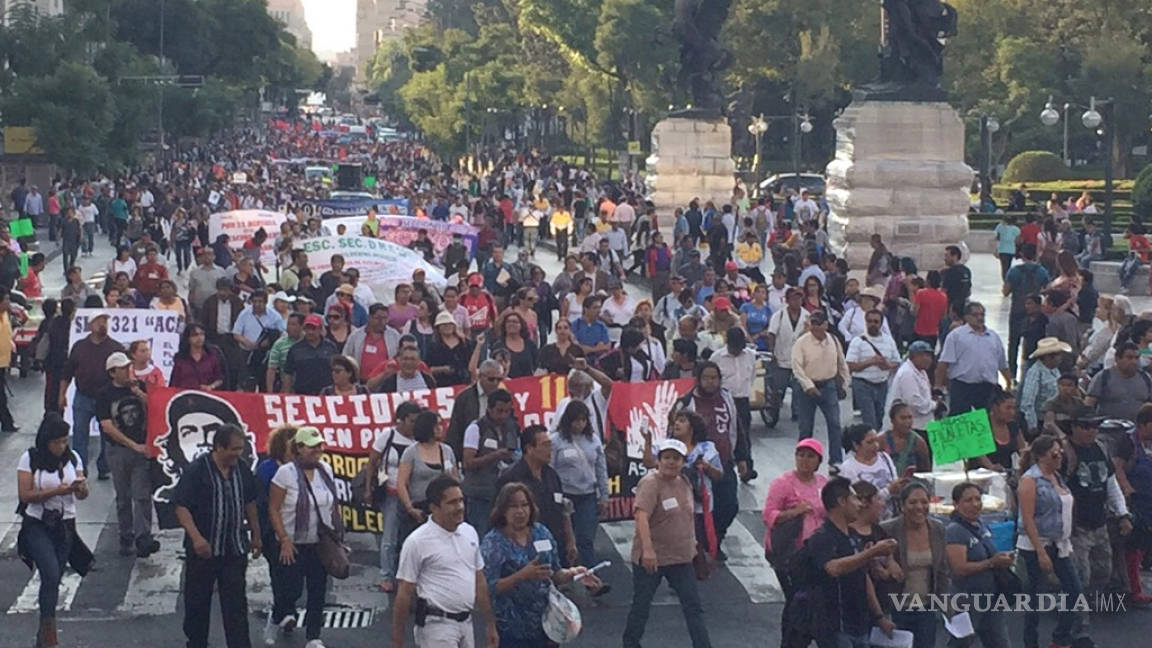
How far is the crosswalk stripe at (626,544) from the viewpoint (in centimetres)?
1377

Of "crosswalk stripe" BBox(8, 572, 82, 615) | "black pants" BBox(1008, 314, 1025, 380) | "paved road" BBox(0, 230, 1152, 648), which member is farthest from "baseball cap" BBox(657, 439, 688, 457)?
"black pants" BBox(1008, 314, 1025, 380)

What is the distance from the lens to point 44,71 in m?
54.1

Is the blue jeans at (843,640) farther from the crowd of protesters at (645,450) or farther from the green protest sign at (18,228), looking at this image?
the green protest sign at (18,228)

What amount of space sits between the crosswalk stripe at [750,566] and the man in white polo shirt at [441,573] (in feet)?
13.7

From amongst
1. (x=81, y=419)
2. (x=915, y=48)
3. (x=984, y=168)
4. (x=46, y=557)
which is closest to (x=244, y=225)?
(x=915, y=48)

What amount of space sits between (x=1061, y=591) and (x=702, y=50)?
3083 cm

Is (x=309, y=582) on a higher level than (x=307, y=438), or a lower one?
lower

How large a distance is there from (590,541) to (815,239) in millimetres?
19024

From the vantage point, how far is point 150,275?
23.3 metres

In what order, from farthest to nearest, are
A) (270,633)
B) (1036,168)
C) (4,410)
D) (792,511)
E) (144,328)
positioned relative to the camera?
(1036,168) → (4,410) → (144,328) → (270,633) → (792,511)

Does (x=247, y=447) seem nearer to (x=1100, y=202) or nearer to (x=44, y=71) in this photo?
(x=44, y=71)

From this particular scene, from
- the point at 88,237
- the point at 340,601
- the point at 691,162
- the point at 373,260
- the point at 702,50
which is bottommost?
the point at 340,601

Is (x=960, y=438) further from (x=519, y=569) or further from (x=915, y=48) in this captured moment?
(x=915, y=48)

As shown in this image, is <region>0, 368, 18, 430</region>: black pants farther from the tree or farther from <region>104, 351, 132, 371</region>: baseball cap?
the tree
